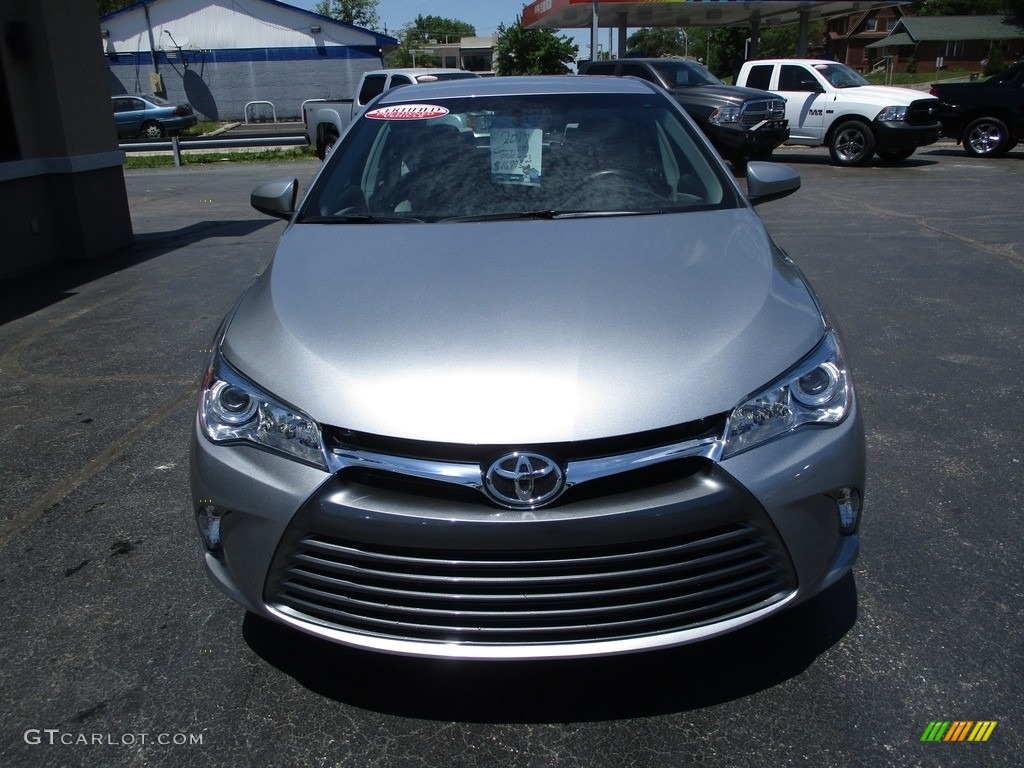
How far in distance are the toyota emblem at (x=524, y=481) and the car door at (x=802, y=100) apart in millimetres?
16147

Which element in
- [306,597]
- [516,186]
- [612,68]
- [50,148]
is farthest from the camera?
[612,68]

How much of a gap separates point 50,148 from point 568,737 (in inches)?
340

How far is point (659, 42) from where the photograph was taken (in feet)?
354

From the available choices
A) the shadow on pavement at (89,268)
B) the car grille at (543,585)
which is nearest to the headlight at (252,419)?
the car grille at (543,585)

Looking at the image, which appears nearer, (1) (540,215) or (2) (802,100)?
(1) (540,215)

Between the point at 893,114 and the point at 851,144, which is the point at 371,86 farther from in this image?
the point at 893,114

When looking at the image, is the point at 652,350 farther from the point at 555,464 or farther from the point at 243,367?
the point at 243,367

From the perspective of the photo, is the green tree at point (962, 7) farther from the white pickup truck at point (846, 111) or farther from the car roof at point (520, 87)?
the car roof at point (520, 87)

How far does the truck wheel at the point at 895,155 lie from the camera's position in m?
15.9

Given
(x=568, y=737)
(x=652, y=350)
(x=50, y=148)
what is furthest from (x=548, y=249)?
(x=50, y=148)

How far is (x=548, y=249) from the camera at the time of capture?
2875mm

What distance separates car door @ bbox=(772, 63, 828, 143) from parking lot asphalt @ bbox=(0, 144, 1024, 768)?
12295 millimetres

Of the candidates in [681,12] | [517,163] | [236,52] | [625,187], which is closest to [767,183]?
[625,187]

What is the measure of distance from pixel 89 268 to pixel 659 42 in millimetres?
110150
